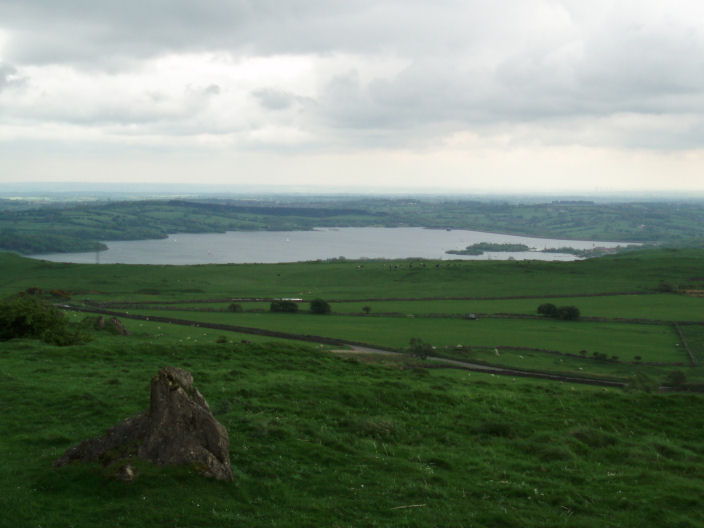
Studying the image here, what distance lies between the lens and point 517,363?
48.4m

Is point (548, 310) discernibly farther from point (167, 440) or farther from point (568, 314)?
point (167, 440)

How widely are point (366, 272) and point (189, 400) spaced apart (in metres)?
112

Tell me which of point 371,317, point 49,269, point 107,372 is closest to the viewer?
point 107,372

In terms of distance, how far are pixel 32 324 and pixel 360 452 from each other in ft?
80.2

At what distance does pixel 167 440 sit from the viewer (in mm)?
12555

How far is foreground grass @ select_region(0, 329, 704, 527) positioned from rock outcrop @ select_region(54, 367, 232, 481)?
36 cm

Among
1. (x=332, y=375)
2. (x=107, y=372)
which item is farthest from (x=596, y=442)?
(x=107, y=372)

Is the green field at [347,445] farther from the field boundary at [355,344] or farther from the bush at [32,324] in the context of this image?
the field boundary at [355,344]

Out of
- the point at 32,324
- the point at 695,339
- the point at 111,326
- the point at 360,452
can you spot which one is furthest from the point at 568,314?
the point at 360,452

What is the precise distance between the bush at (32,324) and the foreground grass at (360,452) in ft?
15.7

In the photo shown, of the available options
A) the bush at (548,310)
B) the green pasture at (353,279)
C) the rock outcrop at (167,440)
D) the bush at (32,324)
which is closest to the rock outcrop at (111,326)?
the bush at (32,324)

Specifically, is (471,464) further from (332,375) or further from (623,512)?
(332,375)

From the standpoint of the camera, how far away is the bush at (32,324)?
30.7m

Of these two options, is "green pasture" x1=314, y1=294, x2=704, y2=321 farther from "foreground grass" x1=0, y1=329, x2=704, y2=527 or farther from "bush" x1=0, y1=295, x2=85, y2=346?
"foreground grass" x1=0, y1=329, x2=704, y2=527
